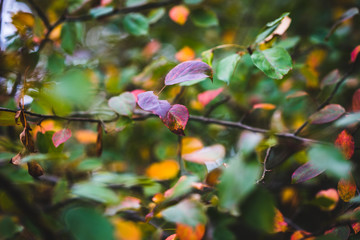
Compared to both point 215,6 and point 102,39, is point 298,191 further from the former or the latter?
point 102,39

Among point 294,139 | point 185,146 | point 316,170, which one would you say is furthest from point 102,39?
point 316,170

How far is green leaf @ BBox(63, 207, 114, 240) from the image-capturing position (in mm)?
299

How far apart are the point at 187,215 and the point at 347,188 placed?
0.36m

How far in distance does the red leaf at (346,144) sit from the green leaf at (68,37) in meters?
0.82

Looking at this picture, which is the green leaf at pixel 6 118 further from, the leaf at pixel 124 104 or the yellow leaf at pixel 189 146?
the yellow leaf at pixel 189 146

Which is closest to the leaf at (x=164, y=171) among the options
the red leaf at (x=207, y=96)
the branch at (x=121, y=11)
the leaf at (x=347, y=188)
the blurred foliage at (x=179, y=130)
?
the blurred foliage at (x=179, y=130)

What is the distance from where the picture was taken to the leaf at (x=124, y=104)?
0.54 meters

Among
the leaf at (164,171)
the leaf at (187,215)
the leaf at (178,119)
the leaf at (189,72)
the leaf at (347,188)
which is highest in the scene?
the leaf at (189,72)

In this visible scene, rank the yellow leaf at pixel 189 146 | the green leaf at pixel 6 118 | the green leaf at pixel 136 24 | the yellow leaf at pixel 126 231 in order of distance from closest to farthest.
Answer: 1. the yellow leaf at pixel 126 231
2. the green leaf at pixel 6 118
3. the yellow leaf at pixel 189 146
4. the green leaf at pixel 136 24

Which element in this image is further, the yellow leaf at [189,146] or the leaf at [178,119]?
the yellow leaf at [189,146]

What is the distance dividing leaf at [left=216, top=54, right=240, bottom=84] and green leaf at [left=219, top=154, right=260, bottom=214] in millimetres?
302

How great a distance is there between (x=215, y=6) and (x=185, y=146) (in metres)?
1.10

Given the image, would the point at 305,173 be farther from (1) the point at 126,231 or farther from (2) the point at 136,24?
(2) the point at 136,24

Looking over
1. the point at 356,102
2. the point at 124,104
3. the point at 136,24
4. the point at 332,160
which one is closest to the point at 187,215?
the point at 332,160
